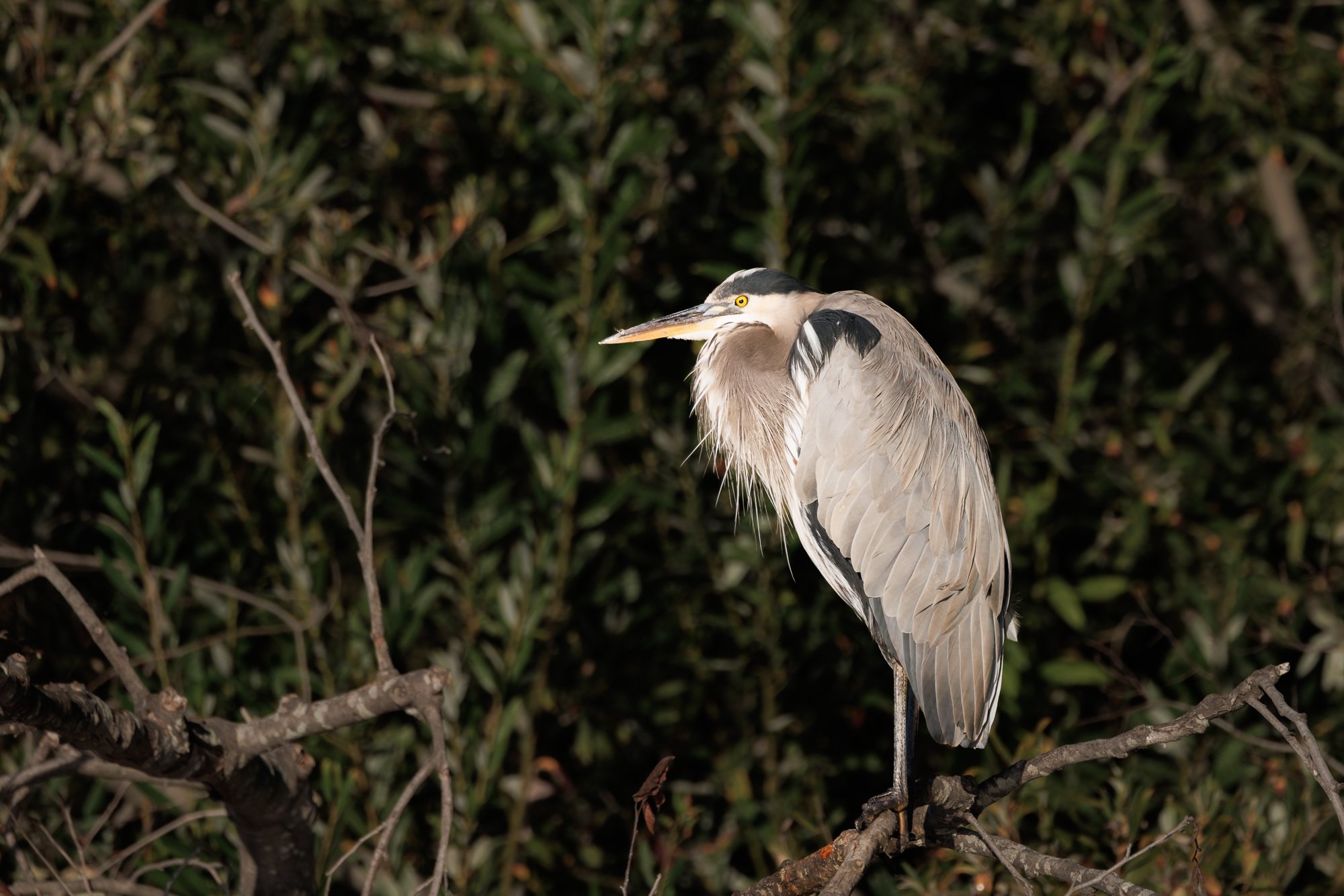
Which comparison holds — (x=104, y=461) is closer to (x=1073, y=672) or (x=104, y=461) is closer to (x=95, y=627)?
(x=95, y=627)

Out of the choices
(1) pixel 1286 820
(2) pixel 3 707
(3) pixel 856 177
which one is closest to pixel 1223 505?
(1) pixel 1286 820

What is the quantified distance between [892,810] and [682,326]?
1.29 metres

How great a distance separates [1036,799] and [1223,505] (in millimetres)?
1340

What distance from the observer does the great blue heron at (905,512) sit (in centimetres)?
283

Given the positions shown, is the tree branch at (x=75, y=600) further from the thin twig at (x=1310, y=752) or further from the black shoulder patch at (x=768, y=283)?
the black shoulder patch at (x=768, y=283)

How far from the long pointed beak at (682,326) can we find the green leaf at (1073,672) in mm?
1284

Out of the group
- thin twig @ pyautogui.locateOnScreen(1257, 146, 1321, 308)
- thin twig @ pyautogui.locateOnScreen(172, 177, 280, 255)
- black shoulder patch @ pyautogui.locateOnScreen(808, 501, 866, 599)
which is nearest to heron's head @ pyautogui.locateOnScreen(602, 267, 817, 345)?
black shoulder patch @ pyautogui.locateOnScreen(808, 501, 866, 599)

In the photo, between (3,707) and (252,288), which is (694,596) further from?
(3,707)

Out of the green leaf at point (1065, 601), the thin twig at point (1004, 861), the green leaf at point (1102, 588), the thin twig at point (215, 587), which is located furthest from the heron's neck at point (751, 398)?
Answer: the thin twig at point (1004, 861)

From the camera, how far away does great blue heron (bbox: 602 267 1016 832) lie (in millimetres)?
2834

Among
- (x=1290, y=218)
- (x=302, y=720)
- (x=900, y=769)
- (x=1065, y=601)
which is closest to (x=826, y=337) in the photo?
(x=900, y=769)

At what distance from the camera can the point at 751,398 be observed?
3.17 metres

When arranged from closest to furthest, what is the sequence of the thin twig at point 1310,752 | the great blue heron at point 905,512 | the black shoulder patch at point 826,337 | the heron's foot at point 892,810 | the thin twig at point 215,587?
the thin twig at point 1310,752
the heron's foot at point 892,810
the great blue heron at point 905,512
the black shoulder patch at point 826,337
the thin twig at point 215,587

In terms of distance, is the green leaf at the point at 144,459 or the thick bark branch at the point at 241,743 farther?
the green leaf at the point at 144,459
